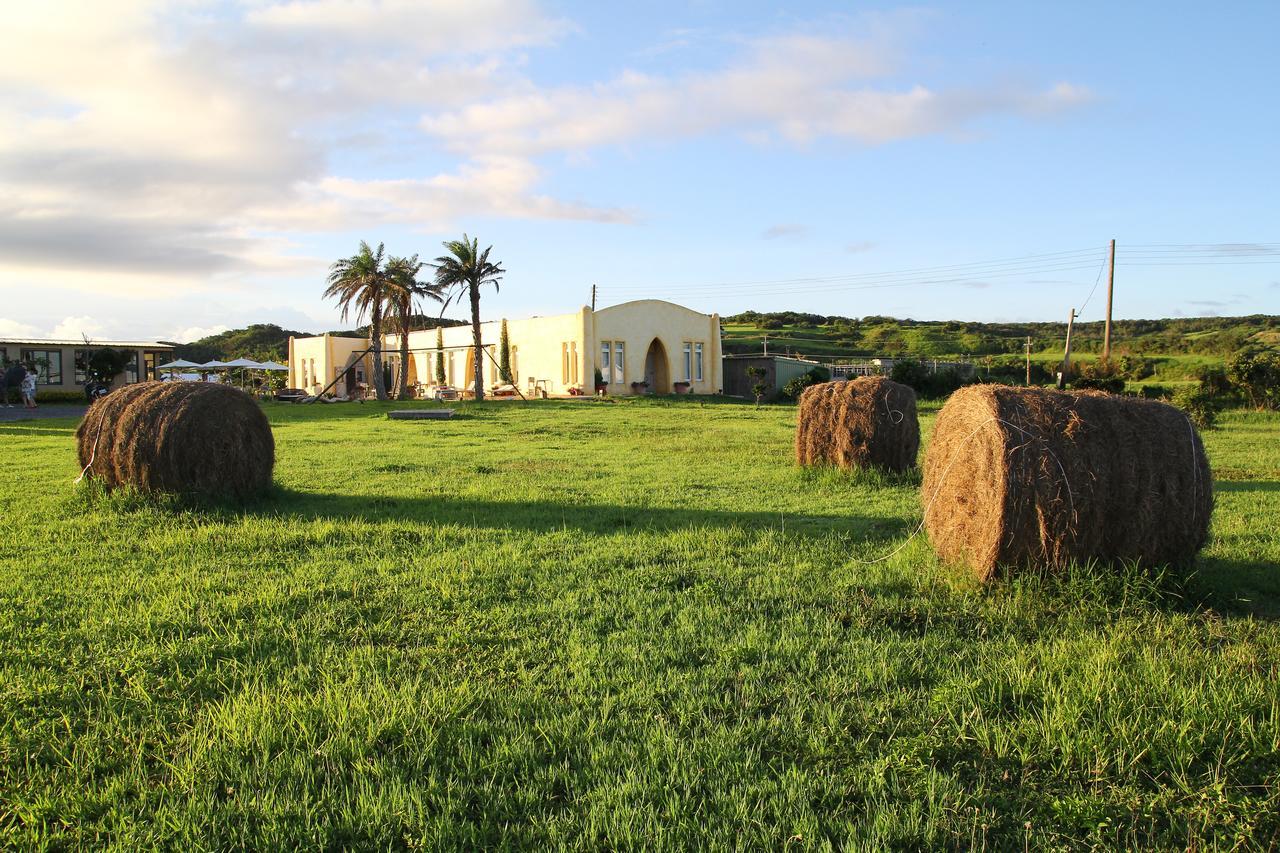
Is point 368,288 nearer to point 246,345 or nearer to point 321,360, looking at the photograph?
point 321,360

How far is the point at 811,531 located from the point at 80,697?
20.1 feet

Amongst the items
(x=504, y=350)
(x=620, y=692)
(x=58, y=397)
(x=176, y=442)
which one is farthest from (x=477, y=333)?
(x=620, y=692)

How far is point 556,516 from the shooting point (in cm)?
923

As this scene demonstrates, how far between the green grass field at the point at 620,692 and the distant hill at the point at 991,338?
48464 millimetres

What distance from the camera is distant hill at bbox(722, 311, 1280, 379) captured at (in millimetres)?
61438

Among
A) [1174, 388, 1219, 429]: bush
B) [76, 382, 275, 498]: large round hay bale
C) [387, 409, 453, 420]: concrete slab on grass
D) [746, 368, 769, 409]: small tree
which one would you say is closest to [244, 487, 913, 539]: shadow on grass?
[76, 382, 275, 498]: large round hay bale

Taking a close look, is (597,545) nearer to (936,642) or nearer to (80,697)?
(936,642)

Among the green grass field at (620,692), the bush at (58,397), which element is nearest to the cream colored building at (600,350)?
the bush at (58,397)

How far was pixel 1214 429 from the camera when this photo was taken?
21.6 m

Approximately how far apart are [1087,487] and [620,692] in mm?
3795

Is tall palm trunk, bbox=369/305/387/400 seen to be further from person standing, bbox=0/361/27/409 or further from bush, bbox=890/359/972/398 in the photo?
bush, bbox=890/359/972/398

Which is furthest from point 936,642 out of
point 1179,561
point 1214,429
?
point 1214,429

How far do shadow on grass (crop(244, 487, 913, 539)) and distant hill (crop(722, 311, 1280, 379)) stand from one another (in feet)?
151

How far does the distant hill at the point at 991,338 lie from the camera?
6144cm
